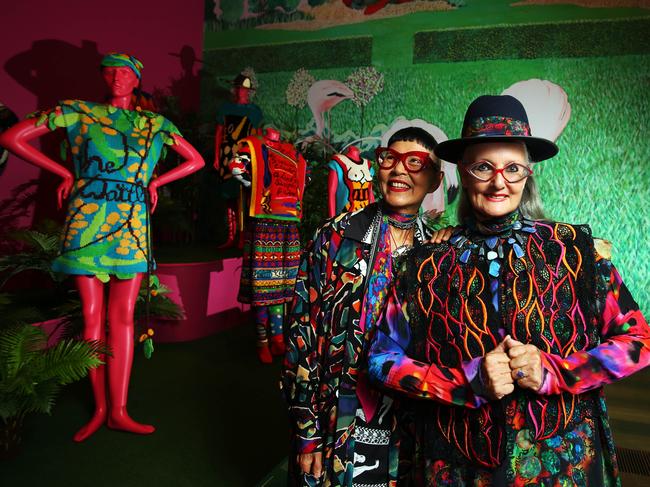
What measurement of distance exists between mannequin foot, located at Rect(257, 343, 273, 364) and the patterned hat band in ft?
9.88

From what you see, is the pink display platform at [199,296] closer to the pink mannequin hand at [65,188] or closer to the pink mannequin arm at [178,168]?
the pink mannequin arm at [178,168]

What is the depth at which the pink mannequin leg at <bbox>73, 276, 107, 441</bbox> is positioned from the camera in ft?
7.84

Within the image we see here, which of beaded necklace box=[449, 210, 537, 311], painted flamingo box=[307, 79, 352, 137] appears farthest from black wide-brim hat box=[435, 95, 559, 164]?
painted flamingo box=[307, 79, 352, 137]

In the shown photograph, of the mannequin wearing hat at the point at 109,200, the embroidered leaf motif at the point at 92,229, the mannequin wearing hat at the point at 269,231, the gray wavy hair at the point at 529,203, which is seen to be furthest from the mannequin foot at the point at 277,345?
the gray wavy hair at the point at 529,203

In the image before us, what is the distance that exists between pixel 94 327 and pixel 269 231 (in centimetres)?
159

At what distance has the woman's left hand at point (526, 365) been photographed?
3.05 ft

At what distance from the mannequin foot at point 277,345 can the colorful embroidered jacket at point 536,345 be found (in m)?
2.83

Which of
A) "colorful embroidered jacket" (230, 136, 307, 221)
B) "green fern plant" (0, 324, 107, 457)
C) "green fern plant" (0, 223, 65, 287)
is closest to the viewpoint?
"green fern plant" (0, 324, 107, 457)

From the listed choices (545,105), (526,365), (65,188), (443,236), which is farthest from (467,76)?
(526,365)

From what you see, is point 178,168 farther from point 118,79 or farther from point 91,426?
point 91,426

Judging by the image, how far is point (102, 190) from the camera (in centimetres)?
234

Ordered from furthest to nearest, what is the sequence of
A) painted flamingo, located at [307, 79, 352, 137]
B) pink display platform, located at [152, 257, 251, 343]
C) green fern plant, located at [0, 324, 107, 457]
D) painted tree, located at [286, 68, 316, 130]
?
1. painted tree, located at [286, 68, 316, 130]
2. painted flamingo, located at [307, 79, 352, 137]
3. pink display platform, located at [152, 257, 251, 343]
4. green fern plant, located at [0, 324, 107, 457]

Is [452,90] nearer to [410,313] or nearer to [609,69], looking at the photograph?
[609,69]

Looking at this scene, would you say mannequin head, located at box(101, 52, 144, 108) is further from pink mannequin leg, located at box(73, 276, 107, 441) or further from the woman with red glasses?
the woman with red glasses
